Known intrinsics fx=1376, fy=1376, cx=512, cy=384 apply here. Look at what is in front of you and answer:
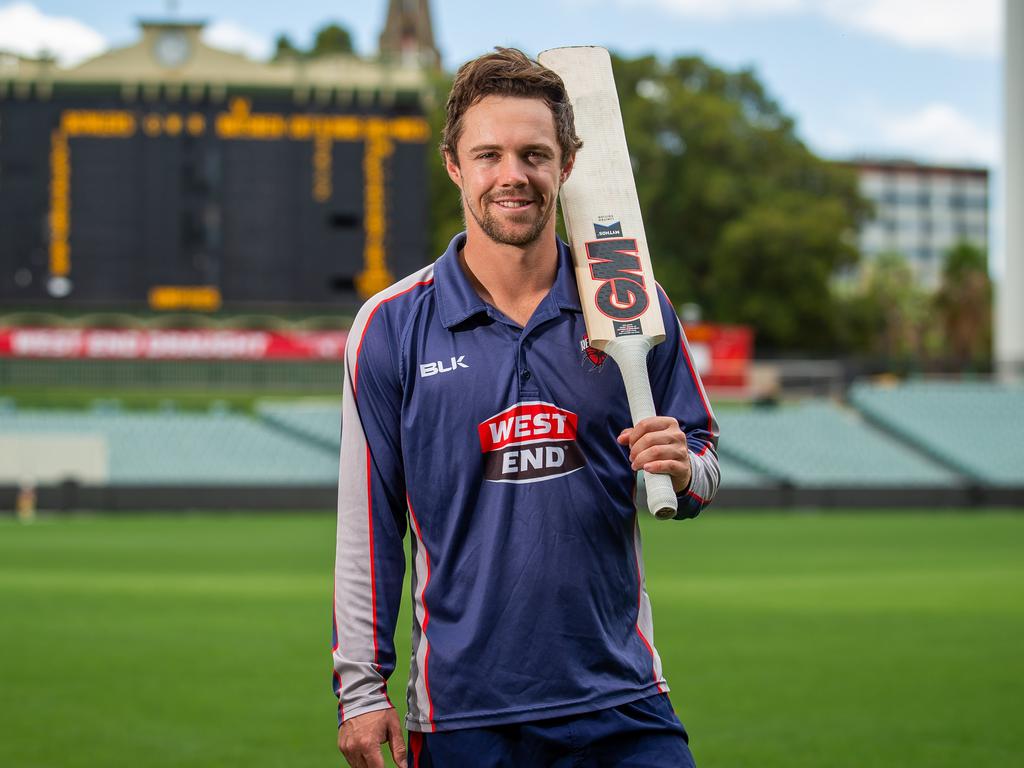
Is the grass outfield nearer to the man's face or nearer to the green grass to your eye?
the man's face

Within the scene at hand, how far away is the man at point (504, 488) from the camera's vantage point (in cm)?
253

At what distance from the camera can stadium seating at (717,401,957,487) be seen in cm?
2961

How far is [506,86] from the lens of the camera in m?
2.62

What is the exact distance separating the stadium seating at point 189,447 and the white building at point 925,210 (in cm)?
10110

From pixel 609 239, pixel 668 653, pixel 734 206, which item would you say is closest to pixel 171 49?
pixel 668 653

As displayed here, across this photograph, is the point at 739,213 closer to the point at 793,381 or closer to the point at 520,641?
the point at 793,381

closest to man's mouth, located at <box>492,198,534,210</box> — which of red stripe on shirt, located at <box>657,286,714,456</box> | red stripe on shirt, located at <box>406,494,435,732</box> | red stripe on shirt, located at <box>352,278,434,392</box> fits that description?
red stripe on shirt, located at <box>352,278,434,392</box>

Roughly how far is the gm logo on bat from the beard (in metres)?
0.19

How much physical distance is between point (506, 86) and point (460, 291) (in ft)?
1.32

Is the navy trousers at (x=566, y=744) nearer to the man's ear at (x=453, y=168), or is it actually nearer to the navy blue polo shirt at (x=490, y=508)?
the navy blue polo shirt at (x=490, y=508)

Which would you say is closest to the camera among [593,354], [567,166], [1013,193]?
[593,354]

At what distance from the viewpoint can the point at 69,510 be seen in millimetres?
23516

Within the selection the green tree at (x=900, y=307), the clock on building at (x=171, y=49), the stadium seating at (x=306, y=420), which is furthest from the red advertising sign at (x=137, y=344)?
the green tree at (x=900, y=307)

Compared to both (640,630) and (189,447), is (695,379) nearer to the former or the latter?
(640,630)
